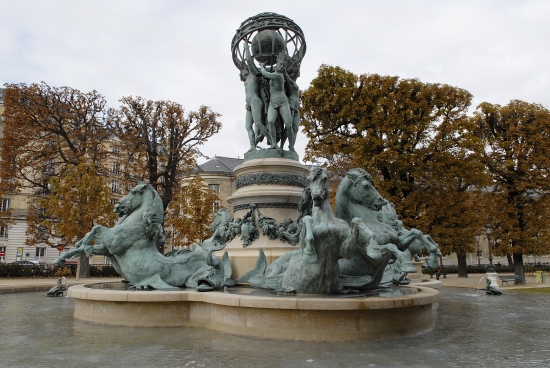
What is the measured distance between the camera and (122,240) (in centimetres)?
786

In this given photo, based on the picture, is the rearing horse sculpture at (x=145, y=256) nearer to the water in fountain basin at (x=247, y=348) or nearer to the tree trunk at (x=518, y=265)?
the water in fountain basin at (x=247, y=348)

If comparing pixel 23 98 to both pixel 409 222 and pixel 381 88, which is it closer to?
pixel 381 88

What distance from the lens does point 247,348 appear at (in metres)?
5.30

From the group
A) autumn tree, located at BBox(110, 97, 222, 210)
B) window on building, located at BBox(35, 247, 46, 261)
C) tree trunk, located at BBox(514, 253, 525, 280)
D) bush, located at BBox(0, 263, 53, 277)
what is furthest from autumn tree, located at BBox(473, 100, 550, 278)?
window on building, located at BBox(35, 247, 46, 261)

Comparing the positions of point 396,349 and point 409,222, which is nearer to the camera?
point 396,349

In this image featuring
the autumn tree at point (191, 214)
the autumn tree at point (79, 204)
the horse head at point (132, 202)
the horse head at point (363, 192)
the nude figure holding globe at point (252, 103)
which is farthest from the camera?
the autumn tree at point (191, 214)

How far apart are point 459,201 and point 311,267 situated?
23.7 m

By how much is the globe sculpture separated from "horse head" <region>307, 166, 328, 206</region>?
4193 millimetres

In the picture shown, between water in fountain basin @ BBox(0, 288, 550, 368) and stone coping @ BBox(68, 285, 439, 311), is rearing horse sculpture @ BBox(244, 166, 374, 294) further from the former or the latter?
water in fountain basin @ BBox(0, 288, 550, 368)

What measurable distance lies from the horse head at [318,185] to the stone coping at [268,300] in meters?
1.45

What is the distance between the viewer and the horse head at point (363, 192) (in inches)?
293

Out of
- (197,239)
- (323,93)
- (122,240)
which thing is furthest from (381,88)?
(122,240)

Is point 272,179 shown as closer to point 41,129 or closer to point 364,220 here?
point 364,220

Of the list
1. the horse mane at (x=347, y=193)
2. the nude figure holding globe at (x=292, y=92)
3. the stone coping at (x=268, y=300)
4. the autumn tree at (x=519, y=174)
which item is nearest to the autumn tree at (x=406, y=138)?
the autumn tree at (x=519, y=174)
